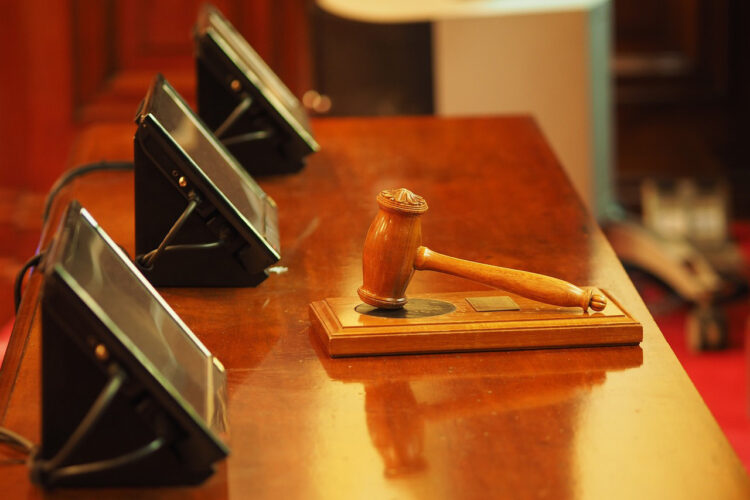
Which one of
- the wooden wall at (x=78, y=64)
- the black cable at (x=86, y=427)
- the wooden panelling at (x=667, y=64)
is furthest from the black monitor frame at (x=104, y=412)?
the wooden panelling at (x=667, y=64)

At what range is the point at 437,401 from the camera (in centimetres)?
82

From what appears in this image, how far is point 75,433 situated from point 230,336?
0.91 feet

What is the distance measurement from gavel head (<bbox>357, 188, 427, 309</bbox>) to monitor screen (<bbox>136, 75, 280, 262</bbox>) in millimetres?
169

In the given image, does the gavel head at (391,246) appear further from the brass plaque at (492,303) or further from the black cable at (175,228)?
the black cable at (175,228)

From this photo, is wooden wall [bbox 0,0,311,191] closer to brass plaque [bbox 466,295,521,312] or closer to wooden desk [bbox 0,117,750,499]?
wooden desk [bbox 0,117,750,499]

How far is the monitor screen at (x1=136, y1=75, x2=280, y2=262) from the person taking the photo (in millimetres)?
1066

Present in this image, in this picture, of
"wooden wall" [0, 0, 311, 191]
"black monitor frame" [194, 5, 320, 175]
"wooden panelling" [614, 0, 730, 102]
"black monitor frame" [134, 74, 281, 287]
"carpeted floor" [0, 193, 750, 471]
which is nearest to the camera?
"black monitor frame" [134, 74, 281, 287]

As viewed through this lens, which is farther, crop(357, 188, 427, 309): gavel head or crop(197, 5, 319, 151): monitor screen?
crop(197, 5, 319, 151): monitor screen

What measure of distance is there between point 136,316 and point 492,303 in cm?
33

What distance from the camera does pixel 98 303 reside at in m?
0.71

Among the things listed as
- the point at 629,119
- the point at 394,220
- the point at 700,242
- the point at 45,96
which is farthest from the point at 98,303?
the point at 629,119

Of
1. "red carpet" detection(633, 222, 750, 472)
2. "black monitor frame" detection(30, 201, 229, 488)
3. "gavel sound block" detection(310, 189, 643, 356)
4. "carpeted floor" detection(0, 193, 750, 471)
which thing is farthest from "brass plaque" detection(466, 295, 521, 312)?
"carpeted floor" detection(0, 193, 750, 471)

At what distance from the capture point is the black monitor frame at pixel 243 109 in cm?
149

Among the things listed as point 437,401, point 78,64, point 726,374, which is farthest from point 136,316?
point 78,64
